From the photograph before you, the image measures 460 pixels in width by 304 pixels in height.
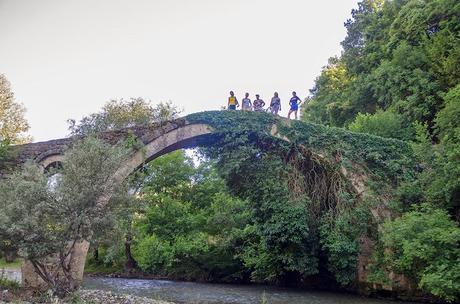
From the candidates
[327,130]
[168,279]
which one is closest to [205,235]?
[168,279]

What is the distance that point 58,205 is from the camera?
9.73 m

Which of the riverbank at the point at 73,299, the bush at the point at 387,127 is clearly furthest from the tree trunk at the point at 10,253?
the bush at the point at 387,127

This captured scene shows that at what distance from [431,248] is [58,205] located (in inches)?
369

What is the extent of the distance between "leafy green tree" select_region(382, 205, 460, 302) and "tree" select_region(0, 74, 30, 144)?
22.8 m

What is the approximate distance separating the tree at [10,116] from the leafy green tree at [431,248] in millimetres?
22804

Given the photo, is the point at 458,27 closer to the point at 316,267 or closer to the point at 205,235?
the point at 316,267

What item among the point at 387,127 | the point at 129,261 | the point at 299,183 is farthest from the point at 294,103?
the point at 129,261

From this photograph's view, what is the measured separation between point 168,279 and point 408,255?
1379cm

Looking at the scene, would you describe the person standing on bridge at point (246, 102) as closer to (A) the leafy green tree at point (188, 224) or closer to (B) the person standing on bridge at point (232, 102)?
(B) the person standing on bridge at point (232, 102)

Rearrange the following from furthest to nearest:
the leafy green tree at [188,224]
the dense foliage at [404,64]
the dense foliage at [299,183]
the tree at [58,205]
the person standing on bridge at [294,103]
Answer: the leafy green tree at [188,224] < the dense foliage at [404,64] < the person standing on bridge at [294,103] < the dense foliage at [299,183] < the tree at [58,205]

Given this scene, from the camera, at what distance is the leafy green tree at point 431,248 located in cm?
1153

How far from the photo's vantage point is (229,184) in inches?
687

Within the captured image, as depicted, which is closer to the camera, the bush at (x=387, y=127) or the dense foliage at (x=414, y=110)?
the dense foliage at (x=414, y=110)

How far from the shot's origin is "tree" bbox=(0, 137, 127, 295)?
927 centimetres
